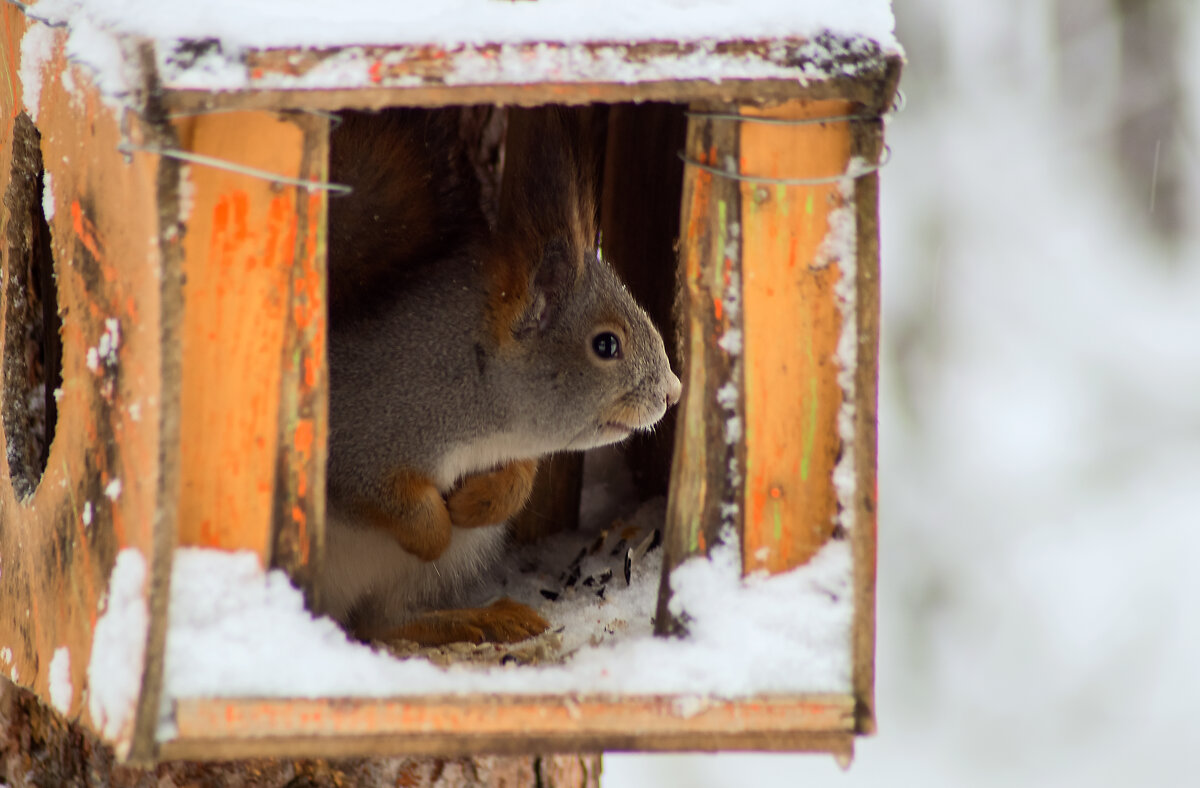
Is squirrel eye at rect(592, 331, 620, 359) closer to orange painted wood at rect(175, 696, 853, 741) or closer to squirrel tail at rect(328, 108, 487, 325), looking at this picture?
squirrel tail at rect(328, 108, 487, 325)

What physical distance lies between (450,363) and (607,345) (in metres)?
0.17

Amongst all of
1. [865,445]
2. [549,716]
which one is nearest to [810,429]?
[865,445]

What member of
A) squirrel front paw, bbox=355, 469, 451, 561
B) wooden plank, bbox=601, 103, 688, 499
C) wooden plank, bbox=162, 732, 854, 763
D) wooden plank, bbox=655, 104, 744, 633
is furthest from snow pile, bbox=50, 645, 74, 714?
wooden plank, bbox=601, 103, 688, 499

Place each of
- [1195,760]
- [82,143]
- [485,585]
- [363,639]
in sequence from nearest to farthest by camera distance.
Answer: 1. [82,143]
2. [363,639]
3. [485,585]
4. [1195,760]

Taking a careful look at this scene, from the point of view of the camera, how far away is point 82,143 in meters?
1.07

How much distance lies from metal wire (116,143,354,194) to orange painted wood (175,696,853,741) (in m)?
0.38

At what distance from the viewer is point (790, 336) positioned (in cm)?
104

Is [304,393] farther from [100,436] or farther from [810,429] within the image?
[810,429]

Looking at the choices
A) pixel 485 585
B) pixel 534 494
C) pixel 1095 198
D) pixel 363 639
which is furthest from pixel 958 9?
pixel 363 639

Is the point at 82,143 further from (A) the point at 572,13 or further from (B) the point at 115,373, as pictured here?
(A) the point at 572,13

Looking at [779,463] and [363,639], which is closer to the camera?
[779,463]

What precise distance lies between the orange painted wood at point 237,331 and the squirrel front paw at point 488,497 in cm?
52

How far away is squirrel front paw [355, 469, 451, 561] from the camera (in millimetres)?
1386

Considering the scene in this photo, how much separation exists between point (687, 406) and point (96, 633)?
49 cm
